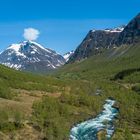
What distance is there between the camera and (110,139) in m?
114

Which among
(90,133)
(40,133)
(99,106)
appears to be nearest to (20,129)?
(40,133)

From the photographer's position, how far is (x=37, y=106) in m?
146

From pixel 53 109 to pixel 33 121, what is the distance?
1844 centimetres

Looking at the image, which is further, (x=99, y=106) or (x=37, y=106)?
(x=99, y=106)

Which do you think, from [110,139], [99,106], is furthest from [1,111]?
[99,106]

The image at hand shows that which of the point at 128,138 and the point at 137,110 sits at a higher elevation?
the point at 137,110

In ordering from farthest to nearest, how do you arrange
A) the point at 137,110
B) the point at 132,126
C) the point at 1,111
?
the point at 137,110 < the point at 132,126 < the point at 1,111

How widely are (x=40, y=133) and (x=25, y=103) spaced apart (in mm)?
36314

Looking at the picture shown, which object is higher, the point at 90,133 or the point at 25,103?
the point at 25,103

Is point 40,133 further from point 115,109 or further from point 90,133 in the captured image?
point 115,109

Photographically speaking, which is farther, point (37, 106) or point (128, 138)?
point (37, 106)

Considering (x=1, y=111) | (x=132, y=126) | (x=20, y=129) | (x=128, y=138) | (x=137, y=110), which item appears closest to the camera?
(x=128, y=138)

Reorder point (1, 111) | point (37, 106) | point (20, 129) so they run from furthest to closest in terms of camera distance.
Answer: point (37, 106), point (1, 111), point (20, 129)

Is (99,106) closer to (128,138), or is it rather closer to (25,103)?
(25,103)
